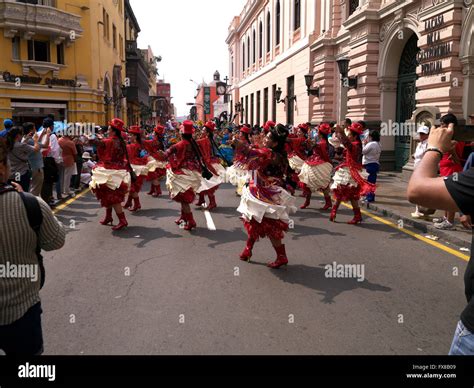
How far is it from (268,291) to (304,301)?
48cm

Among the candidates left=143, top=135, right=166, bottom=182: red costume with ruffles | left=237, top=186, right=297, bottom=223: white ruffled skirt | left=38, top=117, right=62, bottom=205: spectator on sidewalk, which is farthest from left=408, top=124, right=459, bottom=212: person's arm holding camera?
left=38, top=117, right=62, bottom=205: spectator on sidewalk

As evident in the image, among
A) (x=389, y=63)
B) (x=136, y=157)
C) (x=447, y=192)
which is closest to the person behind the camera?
(x=447, y=192)

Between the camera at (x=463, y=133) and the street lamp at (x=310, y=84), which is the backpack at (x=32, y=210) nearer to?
the camera at (x=463, y=133)

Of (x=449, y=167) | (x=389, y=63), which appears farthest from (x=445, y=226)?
(x=389, y=63)

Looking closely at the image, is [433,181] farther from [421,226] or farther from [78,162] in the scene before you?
[78,162]

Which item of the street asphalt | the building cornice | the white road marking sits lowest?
the street asphalt

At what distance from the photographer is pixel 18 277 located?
2.57m

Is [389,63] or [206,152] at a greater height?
[389,63]

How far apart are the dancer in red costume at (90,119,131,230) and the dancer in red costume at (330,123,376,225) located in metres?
4.17

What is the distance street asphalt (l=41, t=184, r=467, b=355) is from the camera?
13.2ft

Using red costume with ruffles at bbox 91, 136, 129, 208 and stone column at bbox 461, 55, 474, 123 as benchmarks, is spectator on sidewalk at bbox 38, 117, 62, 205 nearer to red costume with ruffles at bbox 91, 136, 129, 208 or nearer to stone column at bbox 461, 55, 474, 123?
red costume with ruffles at bbox 91, 136, 129, 208

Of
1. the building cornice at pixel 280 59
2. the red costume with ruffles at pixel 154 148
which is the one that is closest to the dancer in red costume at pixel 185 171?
the red costume with ruffles at pixel 154 148

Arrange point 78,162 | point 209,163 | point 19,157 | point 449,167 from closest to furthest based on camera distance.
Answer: point 449,167 < point 19,157 < point 209,163 < point 78,162

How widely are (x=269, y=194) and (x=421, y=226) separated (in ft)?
12.8
